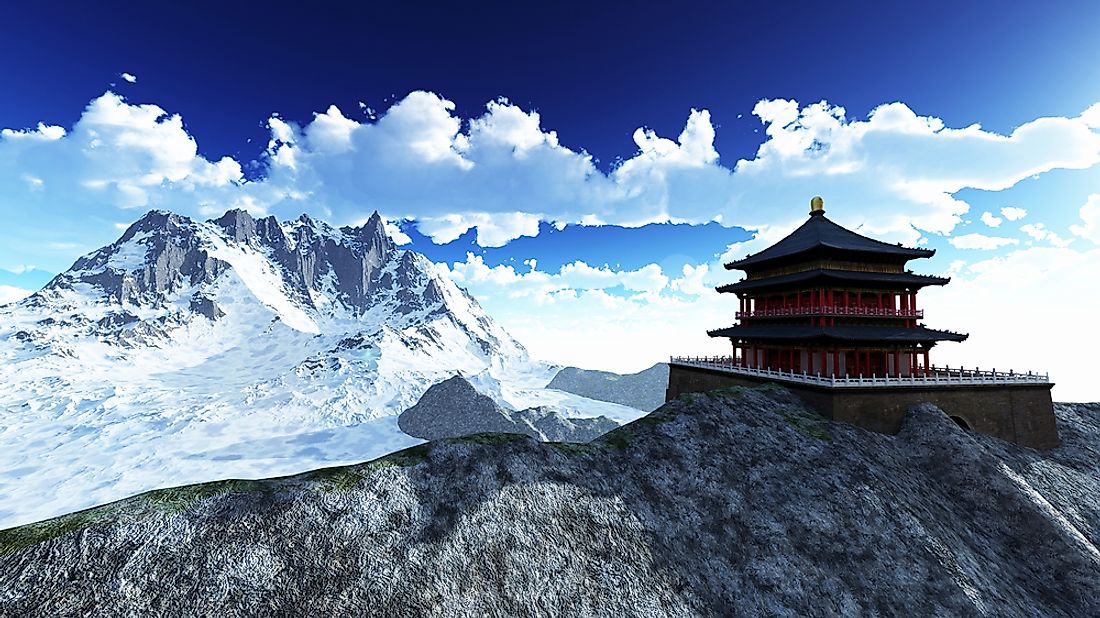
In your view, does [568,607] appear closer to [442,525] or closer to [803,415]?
[442,525]

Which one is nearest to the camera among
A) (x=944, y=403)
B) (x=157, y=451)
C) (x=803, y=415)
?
(x=803, y=415)

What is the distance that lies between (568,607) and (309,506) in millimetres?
12004

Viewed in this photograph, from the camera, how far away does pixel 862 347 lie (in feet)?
122

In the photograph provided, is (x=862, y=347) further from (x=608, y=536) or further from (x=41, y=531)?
(x=41, y=531)

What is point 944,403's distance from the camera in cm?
3409

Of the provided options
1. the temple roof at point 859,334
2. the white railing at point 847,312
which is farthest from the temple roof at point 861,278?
the temple roof at point 859,334

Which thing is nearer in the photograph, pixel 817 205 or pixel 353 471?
pixel 353 471

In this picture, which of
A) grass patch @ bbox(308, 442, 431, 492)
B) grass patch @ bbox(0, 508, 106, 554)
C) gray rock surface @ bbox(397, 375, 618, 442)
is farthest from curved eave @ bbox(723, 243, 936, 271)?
gray rock surface @ bbox(397, 375, 618, 442)

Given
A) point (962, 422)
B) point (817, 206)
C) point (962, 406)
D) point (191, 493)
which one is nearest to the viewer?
point (191, 493)

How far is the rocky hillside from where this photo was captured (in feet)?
54.2

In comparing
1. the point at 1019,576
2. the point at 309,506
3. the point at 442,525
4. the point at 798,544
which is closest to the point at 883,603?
the point at 798,544

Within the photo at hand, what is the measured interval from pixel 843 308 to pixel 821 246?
5656 mm

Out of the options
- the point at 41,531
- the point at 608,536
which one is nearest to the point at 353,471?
the point at 41,531

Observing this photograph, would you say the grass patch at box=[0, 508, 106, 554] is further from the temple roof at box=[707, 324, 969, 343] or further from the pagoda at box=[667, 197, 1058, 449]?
the temple roof at box=[707, 324, 969, 343]
